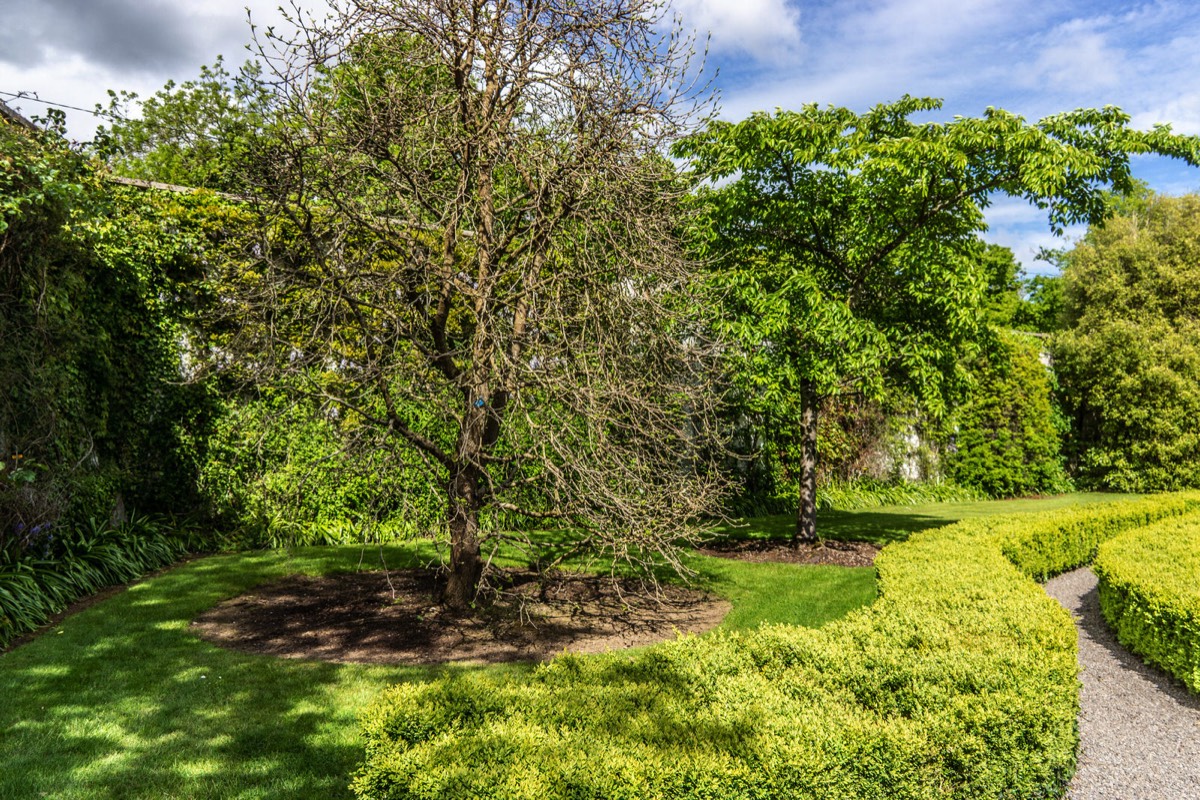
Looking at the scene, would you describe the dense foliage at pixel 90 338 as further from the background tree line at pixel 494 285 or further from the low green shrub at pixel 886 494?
the low green shrub at pixel 886 494

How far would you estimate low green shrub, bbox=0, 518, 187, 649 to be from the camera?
20.9 feet

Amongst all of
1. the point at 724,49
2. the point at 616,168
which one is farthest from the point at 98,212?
the point at 724,49

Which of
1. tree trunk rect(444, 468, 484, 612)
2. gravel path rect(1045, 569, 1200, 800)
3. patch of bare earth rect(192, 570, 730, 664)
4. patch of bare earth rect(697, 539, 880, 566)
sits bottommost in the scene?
gravel path rect(1045, 569, 1200, 800)

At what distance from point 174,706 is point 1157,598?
25.9 ft

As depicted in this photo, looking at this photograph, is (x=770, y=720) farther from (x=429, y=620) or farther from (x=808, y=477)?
(x=808, y=477)

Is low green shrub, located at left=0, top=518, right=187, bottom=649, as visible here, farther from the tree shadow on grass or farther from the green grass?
Answer: the green grass

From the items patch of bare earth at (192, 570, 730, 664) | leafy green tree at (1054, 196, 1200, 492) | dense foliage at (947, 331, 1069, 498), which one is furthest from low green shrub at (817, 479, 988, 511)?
patch of bare earth at (192, 570, 730, 664)

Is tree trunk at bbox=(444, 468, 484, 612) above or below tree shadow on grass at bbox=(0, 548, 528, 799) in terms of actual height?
above

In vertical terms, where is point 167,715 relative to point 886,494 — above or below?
above

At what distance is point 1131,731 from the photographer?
521 centimetres

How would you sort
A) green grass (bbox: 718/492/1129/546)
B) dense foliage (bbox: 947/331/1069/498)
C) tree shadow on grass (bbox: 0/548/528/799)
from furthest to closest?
1. dense foliage (bbox: 947/331/1069/498)
2. green grass (bbox: 718/492/1129/546)
3. tree shadow on grass (bbox: 0/548/528/799)

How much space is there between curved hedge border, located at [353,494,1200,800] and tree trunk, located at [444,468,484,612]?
243 cm

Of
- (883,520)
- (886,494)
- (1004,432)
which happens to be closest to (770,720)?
(883,520)

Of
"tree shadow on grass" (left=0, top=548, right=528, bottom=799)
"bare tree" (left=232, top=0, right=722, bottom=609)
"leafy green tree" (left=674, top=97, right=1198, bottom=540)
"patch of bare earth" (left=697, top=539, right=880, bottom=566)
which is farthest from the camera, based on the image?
"patch of bare earth" (left=697, top=539, right=880, bottom=566)
